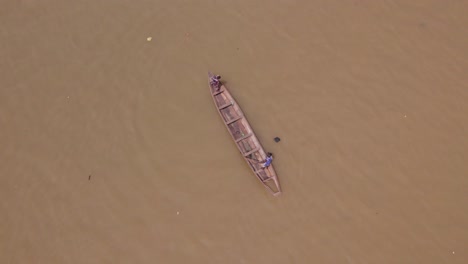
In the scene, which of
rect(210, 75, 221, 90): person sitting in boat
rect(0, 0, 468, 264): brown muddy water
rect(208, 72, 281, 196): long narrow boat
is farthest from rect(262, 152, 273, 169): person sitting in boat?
rect(210, 75, 221, 90): person sitting in boat

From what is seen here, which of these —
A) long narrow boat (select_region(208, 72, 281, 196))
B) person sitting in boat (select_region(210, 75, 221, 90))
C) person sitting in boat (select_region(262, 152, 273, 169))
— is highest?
person sitting in boat (select_region(210, 75, 221, 90))

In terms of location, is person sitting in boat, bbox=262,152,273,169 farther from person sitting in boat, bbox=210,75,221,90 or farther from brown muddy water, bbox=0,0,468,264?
person sitting in boat, bbox=210,75,221,90

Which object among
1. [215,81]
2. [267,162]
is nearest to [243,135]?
[267,162]

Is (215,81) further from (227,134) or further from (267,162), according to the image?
(267,162)

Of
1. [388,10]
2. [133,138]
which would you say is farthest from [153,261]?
[388,10]

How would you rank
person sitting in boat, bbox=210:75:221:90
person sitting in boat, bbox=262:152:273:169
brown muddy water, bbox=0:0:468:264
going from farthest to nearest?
person sitting in boat, bbox=210:75:221:90 < person sitting in boat, bbox=262:152:273:169 < brown muddy water, bbox=0:0:468:264

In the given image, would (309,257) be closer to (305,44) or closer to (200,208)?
(200,208)

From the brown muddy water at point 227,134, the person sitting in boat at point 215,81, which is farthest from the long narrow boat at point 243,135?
the brown muddy water at point 227,134
